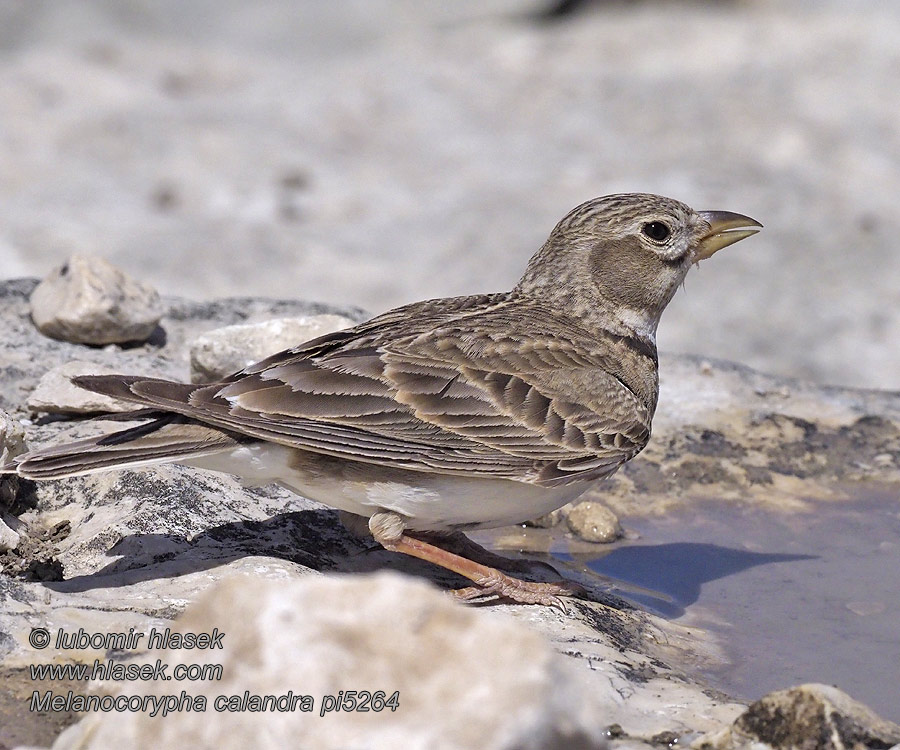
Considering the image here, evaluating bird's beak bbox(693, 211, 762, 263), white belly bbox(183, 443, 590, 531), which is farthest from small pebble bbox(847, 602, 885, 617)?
bird's beak bbox(693, 211, 762, 263)

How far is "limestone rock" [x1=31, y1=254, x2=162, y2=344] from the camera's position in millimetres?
6625

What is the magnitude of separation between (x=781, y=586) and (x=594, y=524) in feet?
2.91

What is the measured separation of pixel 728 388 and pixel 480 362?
247 cm

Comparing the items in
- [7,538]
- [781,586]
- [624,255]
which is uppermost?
[624,255]

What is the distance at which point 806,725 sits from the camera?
3.60 metres

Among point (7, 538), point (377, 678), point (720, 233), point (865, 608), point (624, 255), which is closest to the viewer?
point (377, 678)

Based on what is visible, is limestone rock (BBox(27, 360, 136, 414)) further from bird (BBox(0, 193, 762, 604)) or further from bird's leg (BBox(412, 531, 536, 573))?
bird's leg (BBox(412, 531, 536, 573))

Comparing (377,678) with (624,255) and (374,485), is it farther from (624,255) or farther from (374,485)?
(624,255)

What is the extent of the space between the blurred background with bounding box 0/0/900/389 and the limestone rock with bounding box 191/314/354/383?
445 cm

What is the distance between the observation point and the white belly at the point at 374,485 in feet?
15.5

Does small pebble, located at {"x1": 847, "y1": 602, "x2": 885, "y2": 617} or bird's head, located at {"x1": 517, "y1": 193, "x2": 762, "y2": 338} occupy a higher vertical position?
bird's head, located at {"x1": 517, "y1": 193, "x2": 762, "y2": 338}

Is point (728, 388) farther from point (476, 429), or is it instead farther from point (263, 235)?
point (263, 235)

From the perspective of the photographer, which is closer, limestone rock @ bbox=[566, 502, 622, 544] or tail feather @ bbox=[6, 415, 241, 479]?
tail feather @ bbox=[6, 415, 241, 479]

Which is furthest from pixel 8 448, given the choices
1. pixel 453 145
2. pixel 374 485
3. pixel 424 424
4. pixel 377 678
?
pixel 453 145
